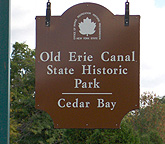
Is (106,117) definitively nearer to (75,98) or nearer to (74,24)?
(75,98)

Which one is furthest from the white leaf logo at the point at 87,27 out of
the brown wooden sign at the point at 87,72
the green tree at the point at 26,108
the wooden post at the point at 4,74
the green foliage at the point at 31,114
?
the green tree at the point at 26,108

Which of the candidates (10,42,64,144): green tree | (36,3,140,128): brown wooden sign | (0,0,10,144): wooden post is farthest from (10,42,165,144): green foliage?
(0,0,10,144): wooden post

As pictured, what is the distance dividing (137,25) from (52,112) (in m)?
1.21

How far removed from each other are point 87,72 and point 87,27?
0.44 m

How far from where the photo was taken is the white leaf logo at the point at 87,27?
364 centimetres

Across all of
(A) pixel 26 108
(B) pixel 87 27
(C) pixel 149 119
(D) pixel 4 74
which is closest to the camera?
(D) pixel 4 74

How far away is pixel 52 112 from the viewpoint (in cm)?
371

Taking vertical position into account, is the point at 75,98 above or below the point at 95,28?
below

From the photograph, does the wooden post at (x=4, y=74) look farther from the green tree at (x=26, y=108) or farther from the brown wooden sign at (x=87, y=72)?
the green tree at (x=26, y=108)

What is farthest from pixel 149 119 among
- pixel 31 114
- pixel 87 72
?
pixel 87 72

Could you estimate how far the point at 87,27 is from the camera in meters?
3.63

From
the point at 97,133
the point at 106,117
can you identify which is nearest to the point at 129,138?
the point at 97,133

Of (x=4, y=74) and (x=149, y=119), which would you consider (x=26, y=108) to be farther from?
(x=4, y=74)

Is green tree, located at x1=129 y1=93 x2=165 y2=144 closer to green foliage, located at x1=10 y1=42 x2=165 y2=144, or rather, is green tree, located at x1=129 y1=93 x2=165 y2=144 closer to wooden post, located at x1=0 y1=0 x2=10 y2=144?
green foliage, located at x1=10 y1=42 x2=165 y2=144
